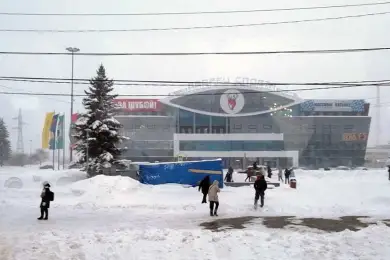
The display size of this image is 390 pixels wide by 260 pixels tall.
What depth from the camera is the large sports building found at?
83.4 metres

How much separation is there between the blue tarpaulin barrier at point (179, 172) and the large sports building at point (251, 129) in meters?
56.0

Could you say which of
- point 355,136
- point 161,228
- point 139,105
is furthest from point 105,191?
point 355,136

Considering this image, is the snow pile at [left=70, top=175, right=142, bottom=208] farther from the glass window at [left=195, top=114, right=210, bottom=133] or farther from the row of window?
the glass window at [left=195, top=114, right=210, bottom=133]

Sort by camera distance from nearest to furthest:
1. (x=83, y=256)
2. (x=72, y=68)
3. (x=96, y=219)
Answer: (x=83, y=256) < (x=96, y=219) < (x=72, y=68)

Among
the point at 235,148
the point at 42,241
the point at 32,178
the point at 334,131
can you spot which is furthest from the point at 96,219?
the point at 334,131

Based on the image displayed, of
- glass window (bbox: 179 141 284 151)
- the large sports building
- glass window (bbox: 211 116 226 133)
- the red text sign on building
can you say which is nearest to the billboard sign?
the large sports building

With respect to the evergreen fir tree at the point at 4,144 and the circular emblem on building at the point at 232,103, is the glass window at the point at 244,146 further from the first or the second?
the evergreen fir tree at the point at 4,144

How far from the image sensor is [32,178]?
96.4 feet

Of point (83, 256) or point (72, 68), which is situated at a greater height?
point (72, 68)

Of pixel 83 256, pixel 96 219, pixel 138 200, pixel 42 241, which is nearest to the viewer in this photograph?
pixel 83 256

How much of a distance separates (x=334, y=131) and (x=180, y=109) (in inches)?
1207

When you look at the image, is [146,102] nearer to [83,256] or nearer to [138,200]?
[138,200]

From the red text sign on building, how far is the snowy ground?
62073 millimetres

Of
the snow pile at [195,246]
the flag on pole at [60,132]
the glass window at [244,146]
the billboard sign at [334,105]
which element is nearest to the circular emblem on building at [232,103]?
the glass window at [244,146]
